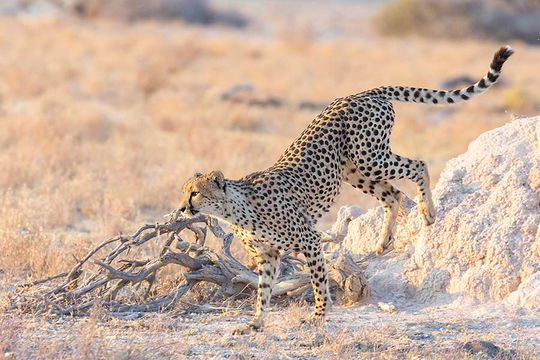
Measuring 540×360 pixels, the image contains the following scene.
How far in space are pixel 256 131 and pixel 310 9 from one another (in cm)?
2898

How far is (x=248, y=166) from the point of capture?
36.0ft

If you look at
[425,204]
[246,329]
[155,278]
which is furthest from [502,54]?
[155,278]

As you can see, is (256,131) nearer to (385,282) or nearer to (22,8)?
(385,282)

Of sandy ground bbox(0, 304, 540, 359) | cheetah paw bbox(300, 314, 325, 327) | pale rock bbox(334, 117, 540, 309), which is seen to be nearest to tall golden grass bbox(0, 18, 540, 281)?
sandy ground bbox(0, 304, 540, 359)

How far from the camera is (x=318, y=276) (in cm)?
569

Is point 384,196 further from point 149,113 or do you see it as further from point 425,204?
point 149,113

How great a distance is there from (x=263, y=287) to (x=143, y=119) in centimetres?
858

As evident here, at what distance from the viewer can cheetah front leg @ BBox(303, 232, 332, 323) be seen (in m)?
5.67

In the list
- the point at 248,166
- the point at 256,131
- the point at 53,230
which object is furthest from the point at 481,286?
the point at 256,131

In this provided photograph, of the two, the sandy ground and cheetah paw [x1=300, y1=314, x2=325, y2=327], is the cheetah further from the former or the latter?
the sandy ground

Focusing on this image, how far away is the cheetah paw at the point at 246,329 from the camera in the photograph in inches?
216

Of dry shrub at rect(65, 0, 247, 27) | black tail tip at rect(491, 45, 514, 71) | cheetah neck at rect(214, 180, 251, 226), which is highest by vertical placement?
dry shrub at rect(65, 0, 247, 27)

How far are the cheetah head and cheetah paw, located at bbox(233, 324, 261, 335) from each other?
2.29ft

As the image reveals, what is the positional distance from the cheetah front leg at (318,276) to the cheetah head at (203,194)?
0.67 m
